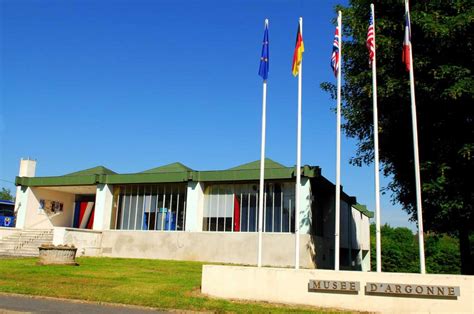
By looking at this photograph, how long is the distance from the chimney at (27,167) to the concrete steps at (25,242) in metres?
5.93

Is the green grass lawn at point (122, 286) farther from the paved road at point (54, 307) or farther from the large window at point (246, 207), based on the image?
the large window at point (246, 207)

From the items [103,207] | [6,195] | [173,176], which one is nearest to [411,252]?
[173,176]

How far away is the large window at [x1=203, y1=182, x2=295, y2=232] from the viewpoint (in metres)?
26.4

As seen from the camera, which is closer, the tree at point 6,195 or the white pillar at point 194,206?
the white pillar at point 194,206

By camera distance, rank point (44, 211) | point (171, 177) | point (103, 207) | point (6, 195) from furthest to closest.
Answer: point (6, 195) < point (44, 211) < point (103, 207) < point (171, 177)

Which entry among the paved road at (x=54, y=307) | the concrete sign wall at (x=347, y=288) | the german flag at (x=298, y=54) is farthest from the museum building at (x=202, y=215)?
the paved road at (x=54, y=307)

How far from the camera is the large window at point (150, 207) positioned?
29672 mm

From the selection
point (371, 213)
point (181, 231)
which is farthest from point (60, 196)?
point (371, 213)

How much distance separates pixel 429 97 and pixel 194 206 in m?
15.6

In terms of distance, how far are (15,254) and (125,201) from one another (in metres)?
7.54

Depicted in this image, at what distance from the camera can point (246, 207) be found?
90.6 ft

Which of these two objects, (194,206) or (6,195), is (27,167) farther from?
(6,195)

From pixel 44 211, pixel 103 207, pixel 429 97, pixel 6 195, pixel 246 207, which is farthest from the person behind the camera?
pixel 6 195

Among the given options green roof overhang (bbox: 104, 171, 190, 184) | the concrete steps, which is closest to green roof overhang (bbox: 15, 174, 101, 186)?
green roof overhang (bbox: 104, 171, 190, 184)
